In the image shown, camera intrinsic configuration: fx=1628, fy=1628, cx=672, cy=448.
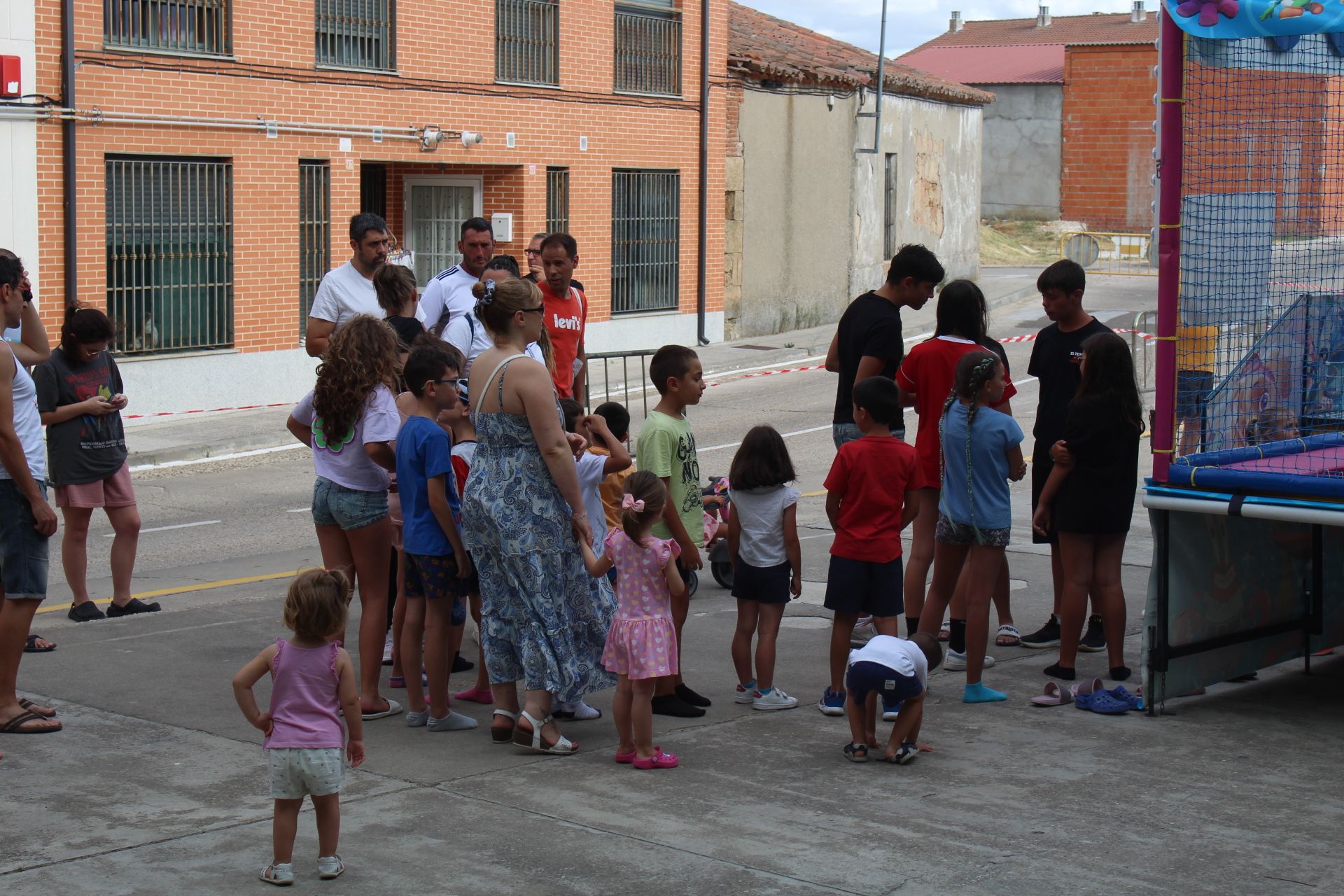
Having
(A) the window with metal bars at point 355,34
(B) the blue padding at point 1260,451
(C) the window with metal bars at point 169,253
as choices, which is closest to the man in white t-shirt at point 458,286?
(B) the blue padding at point 1260,451

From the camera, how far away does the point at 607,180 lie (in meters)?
24.0

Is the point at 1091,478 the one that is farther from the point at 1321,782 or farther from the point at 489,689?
the point at 489,689

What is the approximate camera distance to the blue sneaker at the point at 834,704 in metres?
6.80

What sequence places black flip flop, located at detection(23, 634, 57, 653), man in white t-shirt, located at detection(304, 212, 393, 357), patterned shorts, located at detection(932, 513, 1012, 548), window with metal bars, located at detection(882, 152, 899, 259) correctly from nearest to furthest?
patterned shorts, located at detection(932, 513, 1012, 548), black flip flop, located at detection(23, 634, 57, 653), man in white t-shirt, located at detection(304, 212, 393, 357), window with metal bars, located at detection(882, 152, 899, 259)

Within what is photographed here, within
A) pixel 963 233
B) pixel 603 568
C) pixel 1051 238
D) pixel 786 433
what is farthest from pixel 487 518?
pixel 1051 238

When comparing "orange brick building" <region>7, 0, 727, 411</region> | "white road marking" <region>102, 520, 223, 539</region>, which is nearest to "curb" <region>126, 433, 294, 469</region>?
"orange brick building" <region>7, 0, 727, 411</region>

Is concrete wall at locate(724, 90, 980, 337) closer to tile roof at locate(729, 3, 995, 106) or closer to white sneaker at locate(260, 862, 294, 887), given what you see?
tile roof at locate(729, 3, 995, 106)

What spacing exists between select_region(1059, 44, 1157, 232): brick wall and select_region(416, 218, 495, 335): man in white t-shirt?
4538 centimetres

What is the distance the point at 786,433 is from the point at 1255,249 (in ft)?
32.1

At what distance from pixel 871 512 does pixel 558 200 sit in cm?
1728

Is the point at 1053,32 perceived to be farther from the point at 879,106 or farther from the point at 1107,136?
the point at 879,106

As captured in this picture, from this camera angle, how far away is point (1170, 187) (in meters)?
6.57

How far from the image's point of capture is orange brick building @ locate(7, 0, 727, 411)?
17250mm

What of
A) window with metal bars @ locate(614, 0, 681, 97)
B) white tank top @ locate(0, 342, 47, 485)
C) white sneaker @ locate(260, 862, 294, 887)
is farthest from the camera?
window with metal bars @ locate(614, 0, 681, 97)
